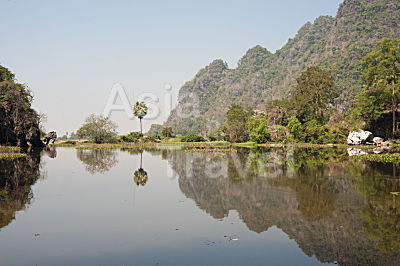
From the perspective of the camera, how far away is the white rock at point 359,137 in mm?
52625

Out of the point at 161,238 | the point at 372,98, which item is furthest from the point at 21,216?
the point at 372,98

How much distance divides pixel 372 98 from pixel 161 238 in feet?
163

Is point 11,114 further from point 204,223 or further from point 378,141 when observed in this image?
point 378,141

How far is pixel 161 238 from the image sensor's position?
353 inches

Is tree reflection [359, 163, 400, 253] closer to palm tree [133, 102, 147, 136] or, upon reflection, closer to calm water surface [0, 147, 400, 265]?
calm water surface [0, 147, 400, 265]

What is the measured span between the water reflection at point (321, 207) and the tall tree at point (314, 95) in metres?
55.4

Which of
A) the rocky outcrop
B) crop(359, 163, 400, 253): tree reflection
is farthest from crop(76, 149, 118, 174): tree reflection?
the rocky outcrop

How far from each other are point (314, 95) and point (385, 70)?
27.9m

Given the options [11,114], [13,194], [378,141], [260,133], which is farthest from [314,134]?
[13,194]

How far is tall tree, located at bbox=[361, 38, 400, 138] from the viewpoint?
45.7 meters

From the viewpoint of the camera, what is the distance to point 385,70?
46094 mm

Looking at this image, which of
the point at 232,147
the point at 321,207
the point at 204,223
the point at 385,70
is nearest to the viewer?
the point at 204,223

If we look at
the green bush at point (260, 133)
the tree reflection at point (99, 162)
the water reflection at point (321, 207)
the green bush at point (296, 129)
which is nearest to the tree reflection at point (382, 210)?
the water reflection at point (321, 207)

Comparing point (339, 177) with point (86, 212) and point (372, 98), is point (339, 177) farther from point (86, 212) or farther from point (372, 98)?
point (372, 98)
